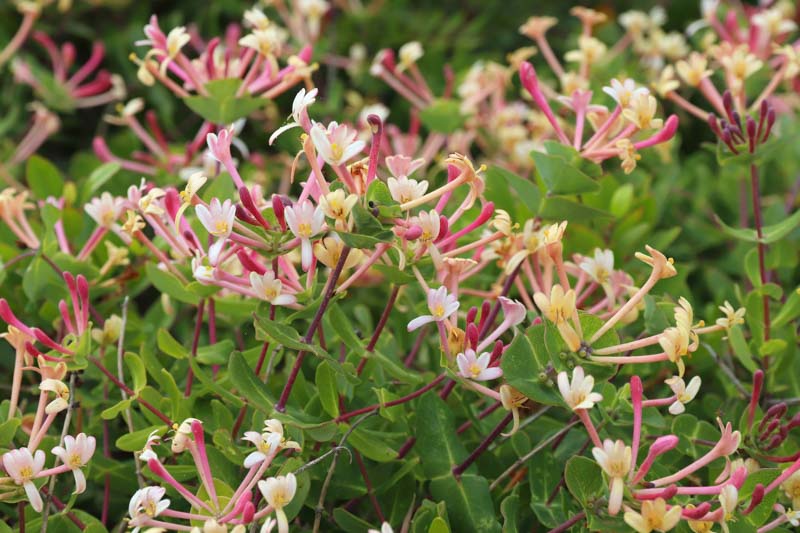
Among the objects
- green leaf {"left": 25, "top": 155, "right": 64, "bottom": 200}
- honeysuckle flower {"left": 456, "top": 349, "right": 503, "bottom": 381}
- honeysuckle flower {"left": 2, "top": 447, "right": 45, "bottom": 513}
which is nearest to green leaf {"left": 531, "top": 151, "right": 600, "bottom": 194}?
honeysuckle flower {"left": 456, "top": 349, "right": 503, "bottom": 381}

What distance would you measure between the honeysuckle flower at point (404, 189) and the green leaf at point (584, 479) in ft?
0.98

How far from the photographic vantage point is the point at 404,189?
891mm

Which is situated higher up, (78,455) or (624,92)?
→ (624,92)

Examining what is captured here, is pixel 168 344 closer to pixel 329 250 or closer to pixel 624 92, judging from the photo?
pixel 329 250

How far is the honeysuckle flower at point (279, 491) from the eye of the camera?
0.82 meters

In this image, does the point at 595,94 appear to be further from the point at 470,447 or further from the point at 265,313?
the point at 265,313

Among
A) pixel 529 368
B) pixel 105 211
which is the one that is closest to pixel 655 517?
pixel 529 368

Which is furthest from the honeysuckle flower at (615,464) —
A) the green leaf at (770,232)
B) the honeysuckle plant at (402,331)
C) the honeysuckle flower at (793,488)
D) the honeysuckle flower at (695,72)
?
the honeysuckle flower at (695,72)

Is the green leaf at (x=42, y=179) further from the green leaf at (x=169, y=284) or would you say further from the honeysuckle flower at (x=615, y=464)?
the honeysuckle flower at (x=615, y=464)

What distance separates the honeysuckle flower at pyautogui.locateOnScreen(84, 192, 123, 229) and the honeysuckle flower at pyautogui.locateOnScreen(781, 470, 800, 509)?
0.85 m

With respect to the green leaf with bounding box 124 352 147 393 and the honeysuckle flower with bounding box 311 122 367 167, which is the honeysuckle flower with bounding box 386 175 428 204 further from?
the green leaf with bounding box 124 352 147 393

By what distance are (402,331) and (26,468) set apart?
53cm

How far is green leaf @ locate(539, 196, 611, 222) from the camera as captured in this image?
1140 mm

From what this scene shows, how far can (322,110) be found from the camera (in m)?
1.88
